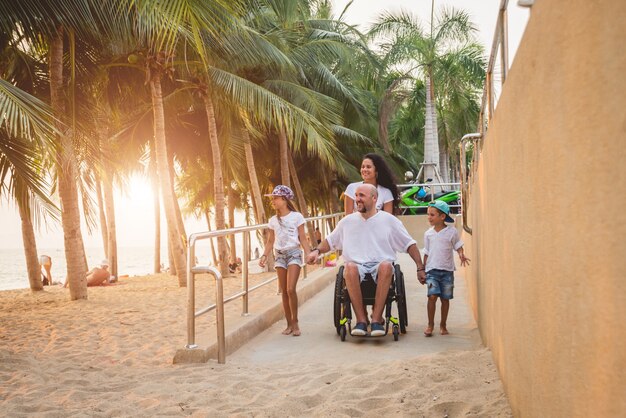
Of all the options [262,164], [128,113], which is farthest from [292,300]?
[262,164]

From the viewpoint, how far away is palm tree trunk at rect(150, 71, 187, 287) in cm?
1395

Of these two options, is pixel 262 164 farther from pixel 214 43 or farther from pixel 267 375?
pixel 267 375

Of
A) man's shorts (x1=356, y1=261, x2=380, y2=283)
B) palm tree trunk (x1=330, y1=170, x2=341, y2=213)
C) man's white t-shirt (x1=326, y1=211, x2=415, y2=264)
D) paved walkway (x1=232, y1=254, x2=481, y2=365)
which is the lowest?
paved walkway (x1=232, y1=254, x2=481, y2=365)

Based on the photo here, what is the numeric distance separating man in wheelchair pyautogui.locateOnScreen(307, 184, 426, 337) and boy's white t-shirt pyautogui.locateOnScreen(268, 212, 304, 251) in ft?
1.76

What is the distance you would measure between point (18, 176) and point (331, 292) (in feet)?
15.6

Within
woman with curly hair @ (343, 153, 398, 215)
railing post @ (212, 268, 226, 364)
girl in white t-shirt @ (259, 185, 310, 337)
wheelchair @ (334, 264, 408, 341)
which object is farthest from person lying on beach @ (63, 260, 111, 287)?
railing post @ (212, 268, 226, 364)

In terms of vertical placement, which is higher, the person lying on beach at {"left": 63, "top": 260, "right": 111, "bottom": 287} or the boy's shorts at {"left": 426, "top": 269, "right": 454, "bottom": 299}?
the boy's shorts at {"left": 426, "top": 269, "right": 454, "bottom": 299}

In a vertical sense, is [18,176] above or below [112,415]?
above

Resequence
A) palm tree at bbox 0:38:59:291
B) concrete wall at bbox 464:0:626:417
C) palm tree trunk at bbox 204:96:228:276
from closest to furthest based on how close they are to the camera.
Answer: concrete wall at bbox 464:0:626:417 < palm tree at bbox 0:38:59:291 < palm tree trunk at bbox 204:96:228:276

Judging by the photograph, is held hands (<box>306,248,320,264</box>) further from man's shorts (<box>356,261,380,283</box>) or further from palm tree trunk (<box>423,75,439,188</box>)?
palm tree trunk (<box>423,75,439,188</box>)

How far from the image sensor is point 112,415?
159 inches

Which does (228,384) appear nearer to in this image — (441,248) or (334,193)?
(441,248)

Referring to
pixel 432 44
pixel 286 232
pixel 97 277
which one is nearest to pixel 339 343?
pixel 286 232

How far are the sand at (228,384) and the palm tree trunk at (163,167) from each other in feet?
25.0
